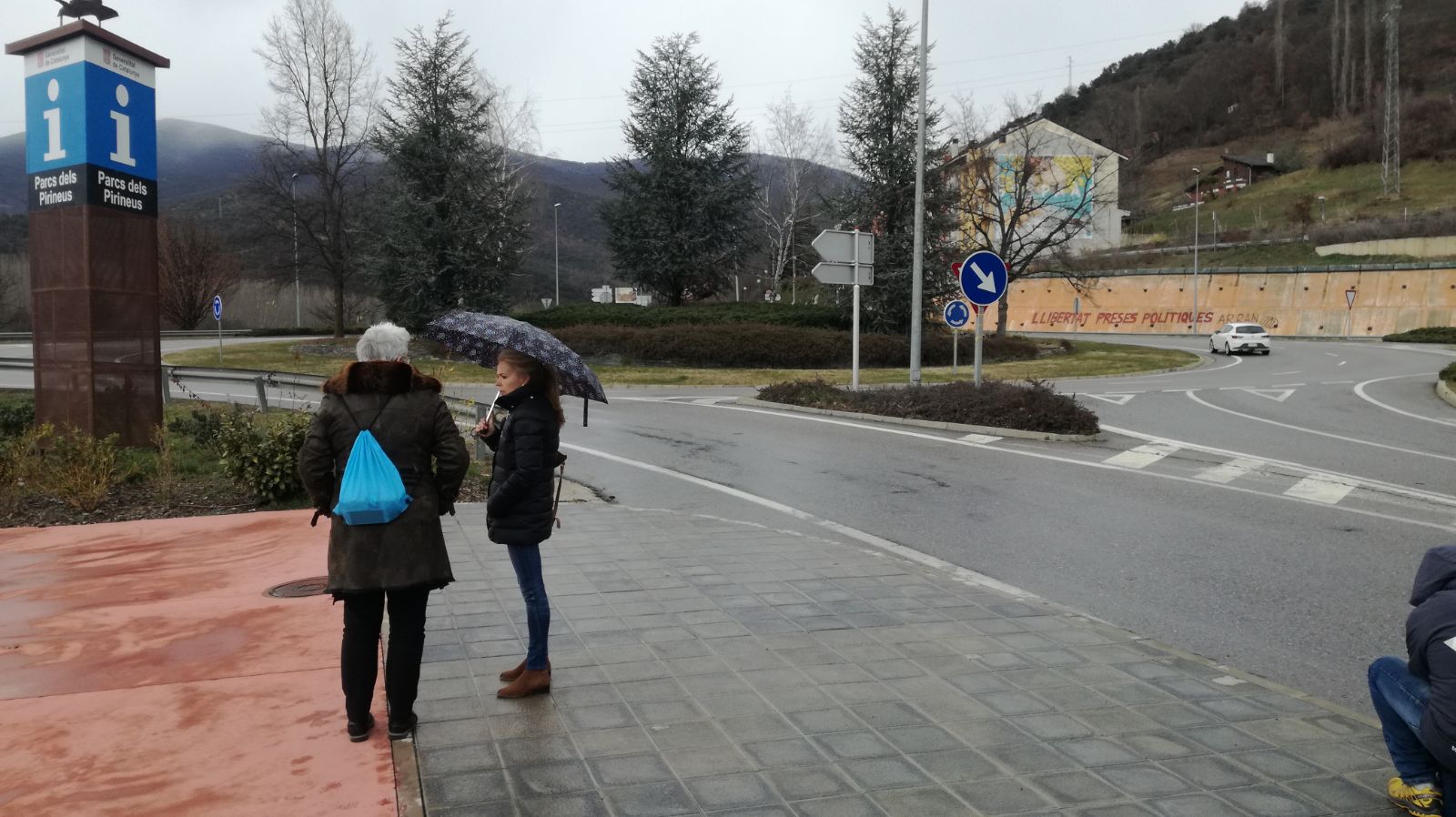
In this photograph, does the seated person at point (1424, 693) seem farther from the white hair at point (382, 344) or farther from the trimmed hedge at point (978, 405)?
the trimmed hedge at point (978, 405)

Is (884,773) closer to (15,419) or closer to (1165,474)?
(1165,474)

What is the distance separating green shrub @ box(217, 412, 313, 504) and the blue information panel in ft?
12.9

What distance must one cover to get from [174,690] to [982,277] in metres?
14.2

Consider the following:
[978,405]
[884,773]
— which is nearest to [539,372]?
[884,773]

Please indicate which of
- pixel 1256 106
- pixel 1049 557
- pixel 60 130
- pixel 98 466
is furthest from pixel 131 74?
pixel 1256 106

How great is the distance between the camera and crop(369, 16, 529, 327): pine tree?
36312 mm

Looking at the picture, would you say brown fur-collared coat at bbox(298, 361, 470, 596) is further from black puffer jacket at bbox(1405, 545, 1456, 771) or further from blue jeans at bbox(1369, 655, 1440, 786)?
blue jeans at bbox(1369, 655, 1440, 786)

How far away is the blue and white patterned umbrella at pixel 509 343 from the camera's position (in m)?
4.61

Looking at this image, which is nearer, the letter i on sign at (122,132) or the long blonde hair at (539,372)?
the long blonde hair at (539,372)

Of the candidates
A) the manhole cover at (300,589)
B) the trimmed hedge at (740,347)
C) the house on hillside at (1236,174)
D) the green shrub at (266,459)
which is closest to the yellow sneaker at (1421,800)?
the manhole cover at (300,589)

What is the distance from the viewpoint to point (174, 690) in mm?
4879

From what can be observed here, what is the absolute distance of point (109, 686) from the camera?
4.93 metres

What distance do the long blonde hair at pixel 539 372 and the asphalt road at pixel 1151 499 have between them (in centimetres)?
369

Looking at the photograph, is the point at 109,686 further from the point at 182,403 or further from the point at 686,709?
the point at 182,403
